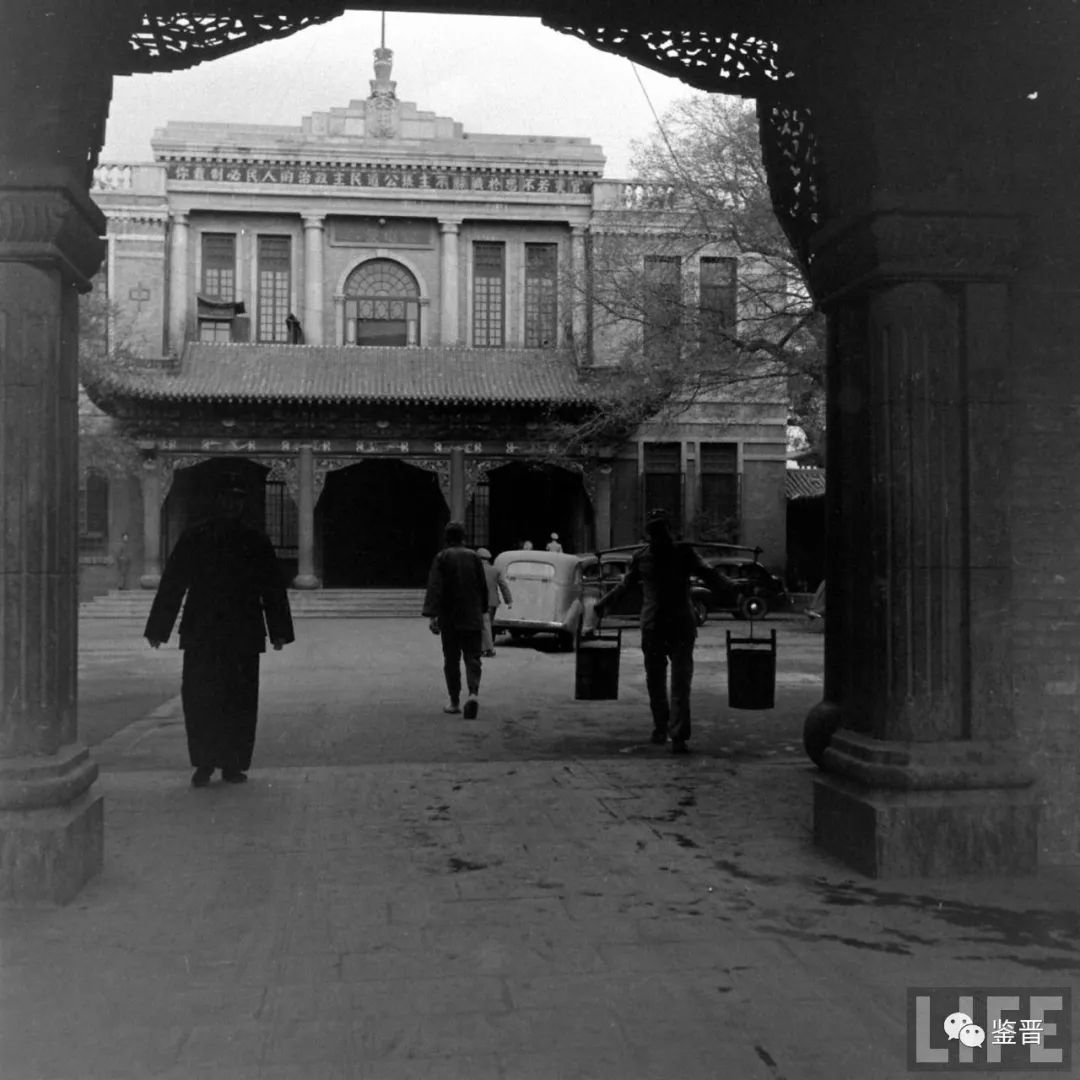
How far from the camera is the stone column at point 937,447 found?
15.5ft

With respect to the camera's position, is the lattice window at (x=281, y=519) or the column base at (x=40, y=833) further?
the lattice window at (x=281, y=519)

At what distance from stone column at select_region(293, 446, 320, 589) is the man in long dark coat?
792 inches

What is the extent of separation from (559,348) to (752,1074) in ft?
93.8

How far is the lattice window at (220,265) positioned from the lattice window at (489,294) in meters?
6.54

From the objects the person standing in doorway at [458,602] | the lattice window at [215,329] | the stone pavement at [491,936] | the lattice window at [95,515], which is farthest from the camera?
the lattice window at [215,329]

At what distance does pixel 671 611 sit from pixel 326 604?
18.7 meters

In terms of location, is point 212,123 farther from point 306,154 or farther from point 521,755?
point 521,755

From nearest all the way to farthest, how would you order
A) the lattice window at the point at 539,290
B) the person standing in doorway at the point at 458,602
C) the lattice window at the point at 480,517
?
the person standing in doorway at the point at 458,602 → the lattice window at the point at 480,517 → the lattice window at the point at 539,290

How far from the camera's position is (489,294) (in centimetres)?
3166

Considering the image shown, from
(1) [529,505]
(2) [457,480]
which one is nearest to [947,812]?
(2) [457,480]

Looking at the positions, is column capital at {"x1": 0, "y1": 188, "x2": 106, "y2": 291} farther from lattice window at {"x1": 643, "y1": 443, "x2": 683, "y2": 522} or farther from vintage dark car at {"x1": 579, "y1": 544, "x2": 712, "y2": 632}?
lattice window at {"x1": 643, "y1": 443, "x2": 683, "y2": 522}

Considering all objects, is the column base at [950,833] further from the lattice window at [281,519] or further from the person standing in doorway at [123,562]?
the person standing in doorway at [123,562]

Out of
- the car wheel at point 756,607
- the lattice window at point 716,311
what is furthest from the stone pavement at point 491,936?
the car wheel at point 756,607

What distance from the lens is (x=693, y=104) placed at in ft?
65.2
